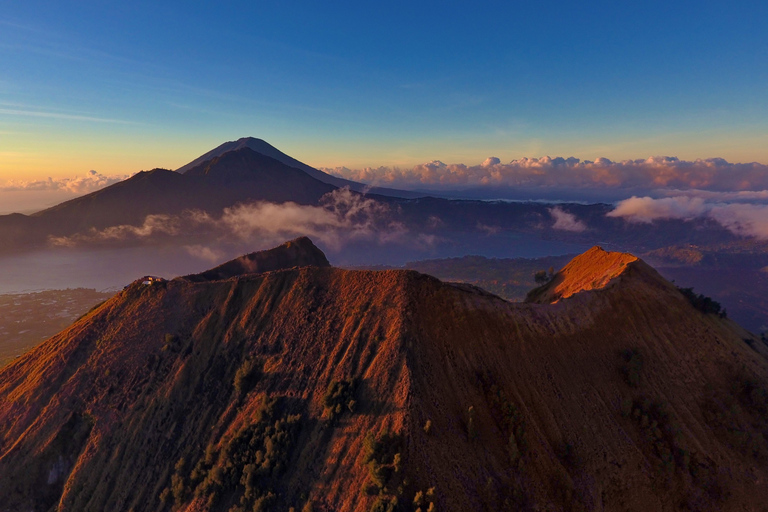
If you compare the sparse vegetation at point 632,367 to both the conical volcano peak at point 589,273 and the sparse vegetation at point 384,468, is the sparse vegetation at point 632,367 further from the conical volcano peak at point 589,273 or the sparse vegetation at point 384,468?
the sparse vegetation at point 384,468

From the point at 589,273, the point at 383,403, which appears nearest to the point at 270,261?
the point at 383,403

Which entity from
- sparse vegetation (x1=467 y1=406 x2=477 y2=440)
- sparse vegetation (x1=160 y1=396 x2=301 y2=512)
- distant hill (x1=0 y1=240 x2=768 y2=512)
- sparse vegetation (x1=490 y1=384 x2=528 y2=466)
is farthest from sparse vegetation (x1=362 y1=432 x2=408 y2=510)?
sparse vegetation (x1=490 y1=384 x2=528 y2=466)

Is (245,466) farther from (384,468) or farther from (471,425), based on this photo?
(471,425)

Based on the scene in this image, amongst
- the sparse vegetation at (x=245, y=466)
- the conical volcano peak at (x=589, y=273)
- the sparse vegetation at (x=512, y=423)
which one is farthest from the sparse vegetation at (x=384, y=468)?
the conical volcano peak at (x=589, y=273)

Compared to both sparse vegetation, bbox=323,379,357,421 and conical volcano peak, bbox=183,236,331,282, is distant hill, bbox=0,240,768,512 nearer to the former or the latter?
sparse vegetation, bbox=323,379,357,421

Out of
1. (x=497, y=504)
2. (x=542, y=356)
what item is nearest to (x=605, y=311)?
(x=542, y=356)
